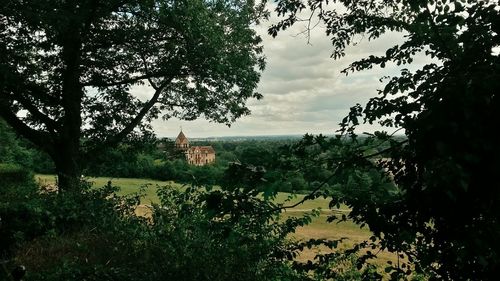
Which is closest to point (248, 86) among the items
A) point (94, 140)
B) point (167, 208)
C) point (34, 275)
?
point (94, 140)

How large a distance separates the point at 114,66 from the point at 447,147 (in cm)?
1349

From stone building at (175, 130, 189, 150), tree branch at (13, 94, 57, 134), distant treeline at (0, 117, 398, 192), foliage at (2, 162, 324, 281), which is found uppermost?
tree branch at (13, 94, 57, 134)

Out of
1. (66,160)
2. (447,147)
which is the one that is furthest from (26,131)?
(447,147)

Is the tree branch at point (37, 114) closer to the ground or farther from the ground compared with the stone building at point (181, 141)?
farther from the ground

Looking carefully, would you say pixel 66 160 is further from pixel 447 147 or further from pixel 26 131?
pixel 447 147

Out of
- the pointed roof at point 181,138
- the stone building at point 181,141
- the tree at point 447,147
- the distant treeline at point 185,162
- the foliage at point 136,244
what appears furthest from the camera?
the pointed roof at point 181,138

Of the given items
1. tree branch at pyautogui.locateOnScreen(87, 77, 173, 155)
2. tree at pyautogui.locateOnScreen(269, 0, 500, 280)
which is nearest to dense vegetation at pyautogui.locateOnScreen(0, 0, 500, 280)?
tree at pyautogui.locateOnScreen(269, 0, 500, 280)

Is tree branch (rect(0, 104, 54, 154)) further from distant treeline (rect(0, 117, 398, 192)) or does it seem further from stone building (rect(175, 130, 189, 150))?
stone building (rect(175, 130, 189, 150))

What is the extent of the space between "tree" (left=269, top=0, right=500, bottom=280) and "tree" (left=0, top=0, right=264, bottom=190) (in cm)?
875

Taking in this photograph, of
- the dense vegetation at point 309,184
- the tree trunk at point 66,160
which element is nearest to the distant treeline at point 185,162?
the dense vegetation at point 309,184

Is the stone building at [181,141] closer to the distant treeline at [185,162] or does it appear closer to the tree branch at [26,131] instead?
the distant treeline at [185,162]

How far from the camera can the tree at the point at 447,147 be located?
2.02 meters

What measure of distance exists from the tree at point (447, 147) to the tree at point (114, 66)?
8.75 m

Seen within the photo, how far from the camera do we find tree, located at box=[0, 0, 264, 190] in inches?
441
